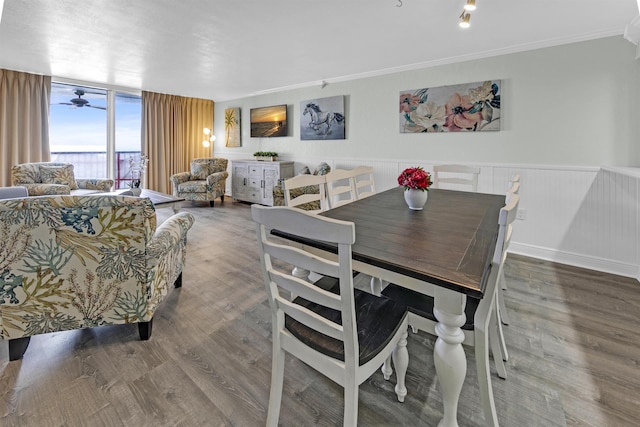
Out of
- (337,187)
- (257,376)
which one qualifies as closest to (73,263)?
(257,376)

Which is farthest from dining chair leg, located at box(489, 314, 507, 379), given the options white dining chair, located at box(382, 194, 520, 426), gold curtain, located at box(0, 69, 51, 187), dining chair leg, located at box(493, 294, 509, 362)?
gold curtain, located at box(0, 69, 51, 187)

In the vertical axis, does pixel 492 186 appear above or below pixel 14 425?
above

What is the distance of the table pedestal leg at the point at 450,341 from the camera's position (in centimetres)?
97

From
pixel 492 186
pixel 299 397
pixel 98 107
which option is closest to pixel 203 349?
pixel 299 397

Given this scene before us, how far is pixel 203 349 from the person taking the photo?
1757 mm

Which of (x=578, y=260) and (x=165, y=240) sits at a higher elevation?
(x=165, y=240)

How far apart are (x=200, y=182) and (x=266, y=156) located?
4.57ft

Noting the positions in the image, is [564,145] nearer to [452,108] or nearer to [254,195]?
[452,108]

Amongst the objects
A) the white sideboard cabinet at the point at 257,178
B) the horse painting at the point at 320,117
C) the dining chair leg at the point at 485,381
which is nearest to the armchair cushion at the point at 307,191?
the white sideboard cabinet at the point at 257,178

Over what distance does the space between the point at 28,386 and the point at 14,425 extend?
26 cm

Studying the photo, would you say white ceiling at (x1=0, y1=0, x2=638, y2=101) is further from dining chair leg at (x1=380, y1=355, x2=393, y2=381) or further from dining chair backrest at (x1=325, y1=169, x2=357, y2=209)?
dining chair leg at (x1=380, y1=355, x2=393, y2=381)

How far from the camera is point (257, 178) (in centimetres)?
585

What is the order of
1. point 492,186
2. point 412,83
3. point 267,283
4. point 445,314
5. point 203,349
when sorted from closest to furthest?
1. point 445,314
2. point 267,283
3. point 203,349
4. point 492,186
5. point 412,83

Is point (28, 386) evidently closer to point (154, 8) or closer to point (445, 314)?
point (445, 314)
